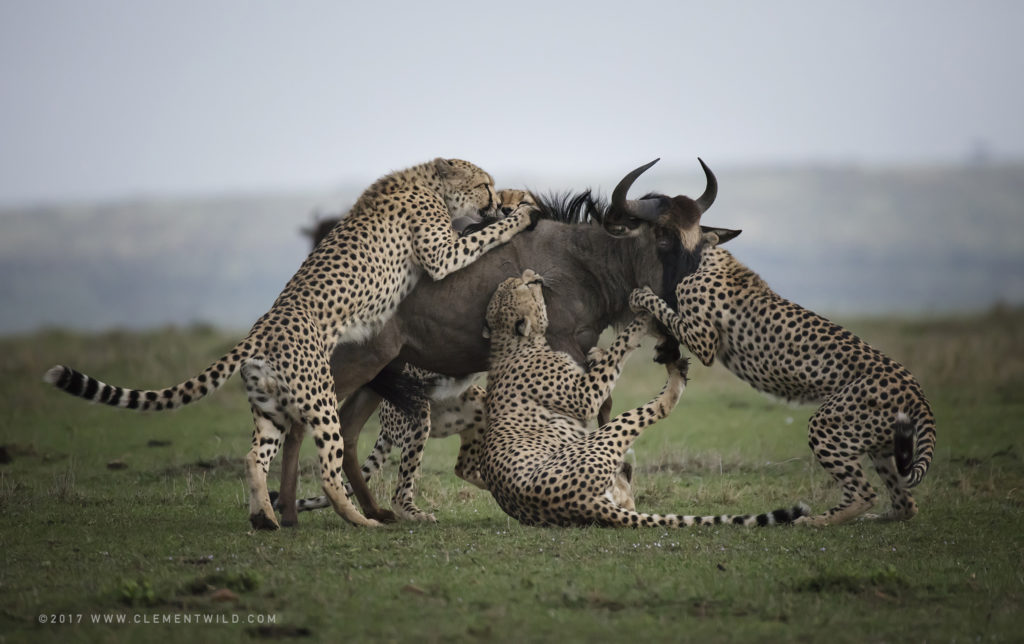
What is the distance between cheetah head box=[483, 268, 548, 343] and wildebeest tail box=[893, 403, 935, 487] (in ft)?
7.84

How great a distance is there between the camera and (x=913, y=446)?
22.1 feet

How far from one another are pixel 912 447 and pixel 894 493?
31.9 inches

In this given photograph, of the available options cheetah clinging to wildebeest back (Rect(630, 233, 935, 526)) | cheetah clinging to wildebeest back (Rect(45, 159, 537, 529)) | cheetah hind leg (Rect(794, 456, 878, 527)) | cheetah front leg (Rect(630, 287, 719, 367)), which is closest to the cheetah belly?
cheetah clinging to wildebeest back (Rect(45, 159, 537, 529))

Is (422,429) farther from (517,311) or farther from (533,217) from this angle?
(533,217)

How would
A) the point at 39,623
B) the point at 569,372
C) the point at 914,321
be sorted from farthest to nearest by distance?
the point at 914,321
the point at 569,372
the point at 39,623

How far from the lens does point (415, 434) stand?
8.04m

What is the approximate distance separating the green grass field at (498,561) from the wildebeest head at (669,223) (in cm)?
162

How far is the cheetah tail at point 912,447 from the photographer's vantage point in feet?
21.6

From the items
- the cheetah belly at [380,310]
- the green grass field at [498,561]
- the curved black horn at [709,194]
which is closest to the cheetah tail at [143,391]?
the green grass field at [498,561]

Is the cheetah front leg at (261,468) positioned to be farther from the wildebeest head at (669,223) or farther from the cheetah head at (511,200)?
the wildebeest head at (669,223)

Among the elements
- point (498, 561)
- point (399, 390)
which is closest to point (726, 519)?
point (498, 561)

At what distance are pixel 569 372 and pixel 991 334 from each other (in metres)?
13.8

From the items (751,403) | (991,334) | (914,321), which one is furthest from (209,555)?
(914,321)

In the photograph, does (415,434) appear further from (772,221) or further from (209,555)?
(772,221)
